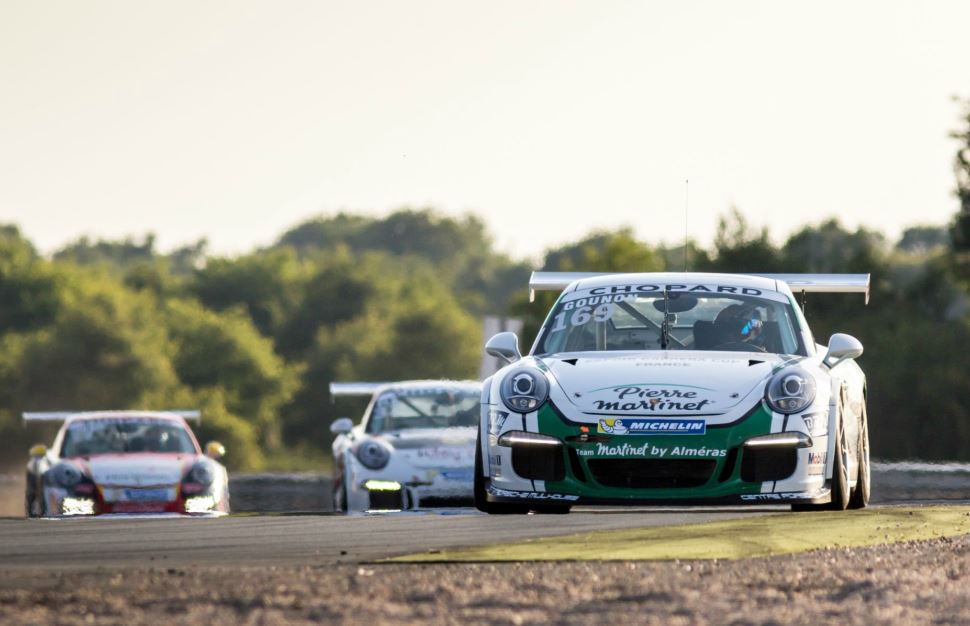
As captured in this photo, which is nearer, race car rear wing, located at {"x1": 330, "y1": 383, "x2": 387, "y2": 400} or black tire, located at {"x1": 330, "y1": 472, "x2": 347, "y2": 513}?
black tire, located at {"x1": 330, "y1": 472, "x2": 347, "y2": 513}

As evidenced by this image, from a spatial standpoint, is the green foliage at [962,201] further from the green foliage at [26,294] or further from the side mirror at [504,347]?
the green foliage at [26,294]

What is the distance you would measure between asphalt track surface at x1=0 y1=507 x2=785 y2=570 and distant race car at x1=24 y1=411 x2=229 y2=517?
6.05 m

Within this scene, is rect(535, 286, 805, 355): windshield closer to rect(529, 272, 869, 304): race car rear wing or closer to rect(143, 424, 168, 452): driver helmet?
rect(529, 272, 869, 304): race car rear wing

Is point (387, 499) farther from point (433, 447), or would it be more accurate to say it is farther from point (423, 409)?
point (423, 409)

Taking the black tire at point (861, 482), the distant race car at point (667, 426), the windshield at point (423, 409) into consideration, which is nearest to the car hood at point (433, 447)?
the windshield at point (423, 409)

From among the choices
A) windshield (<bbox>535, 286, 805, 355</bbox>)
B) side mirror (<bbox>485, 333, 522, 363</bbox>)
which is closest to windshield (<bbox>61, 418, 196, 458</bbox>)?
side mirror (<bbox>485, 333, 522, 363</bbox>)

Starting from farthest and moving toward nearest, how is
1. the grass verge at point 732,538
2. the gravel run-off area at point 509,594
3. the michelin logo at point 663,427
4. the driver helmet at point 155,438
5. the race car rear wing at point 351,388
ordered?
the race car rear wing at point 351,388
the driver helmet at point 155,438
the michelin logo at point 663,427
the grass verge at point 732,538
the gravel run-off area at point 509,594

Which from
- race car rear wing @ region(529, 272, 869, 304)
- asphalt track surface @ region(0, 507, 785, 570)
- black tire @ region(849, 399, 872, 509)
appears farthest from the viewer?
race car rear wing @ region(529, 272, 869, 304)

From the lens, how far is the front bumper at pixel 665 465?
10938 mm

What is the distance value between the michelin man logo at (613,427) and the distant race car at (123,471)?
8.55 m

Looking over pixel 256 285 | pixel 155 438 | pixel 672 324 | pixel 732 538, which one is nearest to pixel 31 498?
pixel 155 438

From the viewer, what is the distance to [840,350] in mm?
11828

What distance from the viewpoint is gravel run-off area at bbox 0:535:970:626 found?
7.62 meters

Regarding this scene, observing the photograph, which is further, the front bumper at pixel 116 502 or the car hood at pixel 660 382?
the front bumper at pixel 116 502
